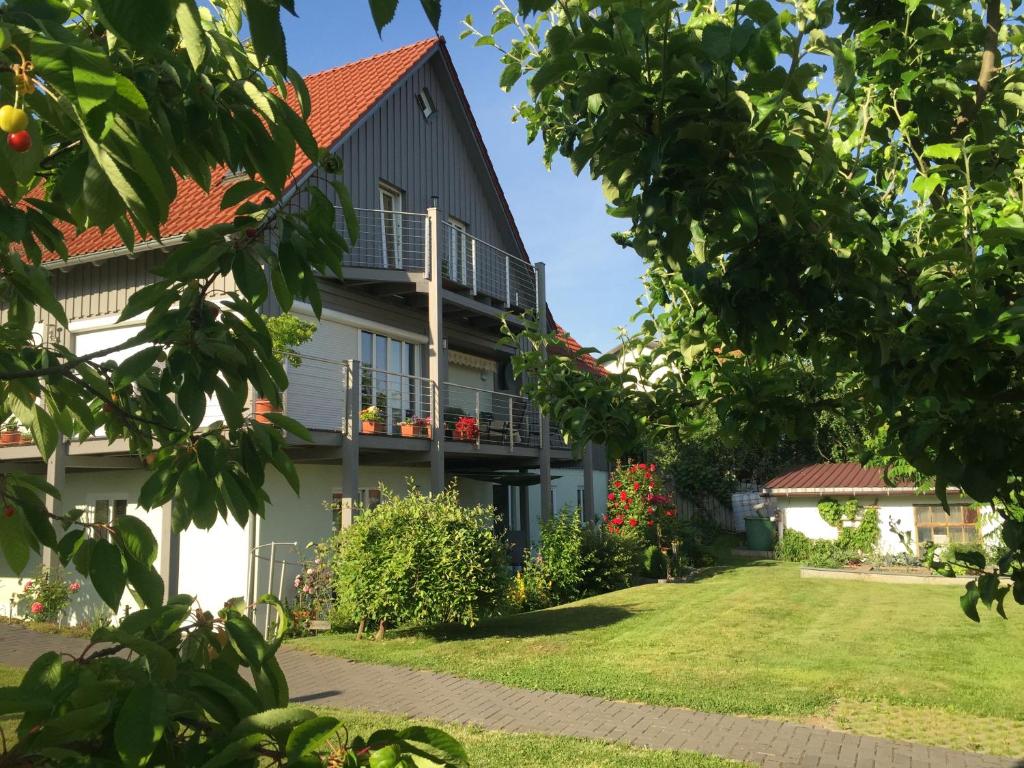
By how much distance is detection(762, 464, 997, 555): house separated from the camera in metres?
23.3

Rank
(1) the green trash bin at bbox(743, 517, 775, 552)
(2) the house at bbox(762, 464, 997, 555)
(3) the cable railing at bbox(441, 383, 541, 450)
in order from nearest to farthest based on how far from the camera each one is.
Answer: (3) the cable railing at bbox(441, 383, 541, 450), (2) the house at bbox(762, 464, 997, 555), (1) the green trash bin at bbox(743, 517, 775, 552)

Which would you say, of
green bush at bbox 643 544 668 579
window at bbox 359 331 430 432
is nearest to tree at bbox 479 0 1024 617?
window at bbox 359 331 430 432

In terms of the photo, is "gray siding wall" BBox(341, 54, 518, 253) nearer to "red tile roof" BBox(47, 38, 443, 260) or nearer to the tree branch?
"red tile roof" BBox(47, 38, 443, 260)

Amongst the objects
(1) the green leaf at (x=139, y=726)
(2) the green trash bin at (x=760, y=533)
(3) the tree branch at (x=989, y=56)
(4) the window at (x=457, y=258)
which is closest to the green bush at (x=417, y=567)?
(4) the window at (x=457, y=258)

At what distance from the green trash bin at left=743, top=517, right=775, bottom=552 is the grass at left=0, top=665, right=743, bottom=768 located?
930 inches

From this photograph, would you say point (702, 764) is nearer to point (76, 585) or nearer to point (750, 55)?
point (750, 55)

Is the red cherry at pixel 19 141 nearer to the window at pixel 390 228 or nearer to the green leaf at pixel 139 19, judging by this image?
the green leaf at pixel 139 19

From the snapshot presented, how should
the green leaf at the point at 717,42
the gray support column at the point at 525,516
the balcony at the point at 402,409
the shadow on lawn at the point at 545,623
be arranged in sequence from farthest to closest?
the gray support column at the point at 525,516
the balcony at the point at 402,409
the shadow on lawn at the point at 545,623
the green leaf at the point at 717,42

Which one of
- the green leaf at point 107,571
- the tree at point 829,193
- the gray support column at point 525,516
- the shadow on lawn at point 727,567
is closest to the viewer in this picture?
the green leaf at point 107,571

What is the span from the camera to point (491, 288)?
20.2m

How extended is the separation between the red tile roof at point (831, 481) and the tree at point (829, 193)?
22.5m

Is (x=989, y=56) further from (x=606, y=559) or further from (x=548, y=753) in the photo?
(x=606, y=559)

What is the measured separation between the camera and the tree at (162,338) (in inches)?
47.4

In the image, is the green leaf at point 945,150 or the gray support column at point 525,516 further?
the gray support column at point 525,516
